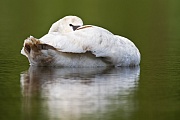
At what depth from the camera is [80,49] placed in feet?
45.3

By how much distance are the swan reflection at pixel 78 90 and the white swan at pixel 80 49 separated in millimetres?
211

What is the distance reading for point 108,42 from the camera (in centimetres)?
1417

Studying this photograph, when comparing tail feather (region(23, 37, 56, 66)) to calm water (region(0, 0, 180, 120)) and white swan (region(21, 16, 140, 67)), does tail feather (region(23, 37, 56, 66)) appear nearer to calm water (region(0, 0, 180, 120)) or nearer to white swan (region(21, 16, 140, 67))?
white swan (region(21, 16, 140, 67))

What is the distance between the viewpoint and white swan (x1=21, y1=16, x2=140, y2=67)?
13844mm

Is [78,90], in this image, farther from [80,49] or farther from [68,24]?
[68,24]

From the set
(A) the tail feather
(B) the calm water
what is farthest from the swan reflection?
(A) the tail feather

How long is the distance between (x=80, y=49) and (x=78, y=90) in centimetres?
228

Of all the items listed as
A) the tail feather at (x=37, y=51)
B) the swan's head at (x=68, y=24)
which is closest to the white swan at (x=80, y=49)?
the tail feather at (x=37, y=51)

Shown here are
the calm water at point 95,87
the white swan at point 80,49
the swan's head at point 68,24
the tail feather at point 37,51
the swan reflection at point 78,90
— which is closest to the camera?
the calm water at point 95,87

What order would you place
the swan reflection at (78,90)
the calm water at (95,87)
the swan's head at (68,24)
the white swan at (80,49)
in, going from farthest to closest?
the swan's head at (68,24) → the white swan at (80,49) → the swan reflection at (78,90) → the calm water at (95,87)

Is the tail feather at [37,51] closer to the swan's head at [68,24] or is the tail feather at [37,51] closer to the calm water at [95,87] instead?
the calm water at [95,87]

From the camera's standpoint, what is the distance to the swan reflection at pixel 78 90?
33.4 ft

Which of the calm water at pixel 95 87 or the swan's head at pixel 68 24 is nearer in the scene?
the calm water at pixel 95 87

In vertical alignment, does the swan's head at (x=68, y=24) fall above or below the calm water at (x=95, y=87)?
above
